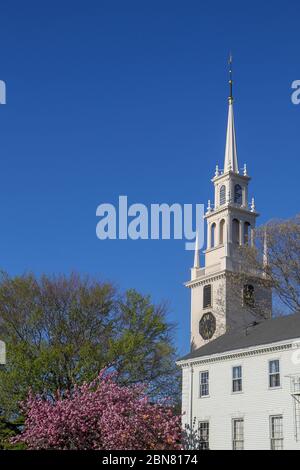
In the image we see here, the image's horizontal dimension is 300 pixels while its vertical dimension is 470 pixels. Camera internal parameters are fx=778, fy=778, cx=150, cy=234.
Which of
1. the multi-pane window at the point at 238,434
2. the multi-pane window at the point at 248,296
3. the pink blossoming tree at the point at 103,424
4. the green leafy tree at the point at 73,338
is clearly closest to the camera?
the multi-pane window at the point at 238,434

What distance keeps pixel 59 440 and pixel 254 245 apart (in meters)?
31.2

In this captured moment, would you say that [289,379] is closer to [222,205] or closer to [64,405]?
[64,405]

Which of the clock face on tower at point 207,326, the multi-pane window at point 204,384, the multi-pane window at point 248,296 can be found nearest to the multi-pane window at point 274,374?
the multi-pane window at point 204,384

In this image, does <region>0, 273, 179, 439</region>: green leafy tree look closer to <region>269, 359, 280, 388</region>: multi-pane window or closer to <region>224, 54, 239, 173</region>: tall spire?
<region>269, 359, 280, 388</region>: multi-pane window

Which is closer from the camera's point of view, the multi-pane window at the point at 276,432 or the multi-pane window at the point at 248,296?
the multi-pane window at the point at 276,432

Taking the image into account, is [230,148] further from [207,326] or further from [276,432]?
[276,432]

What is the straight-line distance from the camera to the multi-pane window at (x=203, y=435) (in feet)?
134

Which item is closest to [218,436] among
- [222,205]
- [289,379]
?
[289,379]

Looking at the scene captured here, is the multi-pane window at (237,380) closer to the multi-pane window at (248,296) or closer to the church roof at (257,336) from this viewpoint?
the church roof at (257,336)

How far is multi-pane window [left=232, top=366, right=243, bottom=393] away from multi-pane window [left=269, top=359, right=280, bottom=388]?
83.0 inches

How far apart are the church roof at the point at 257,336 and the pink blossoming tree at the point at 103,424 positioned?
4.20 meters

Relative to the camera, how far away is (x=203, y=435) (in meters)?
41.4
